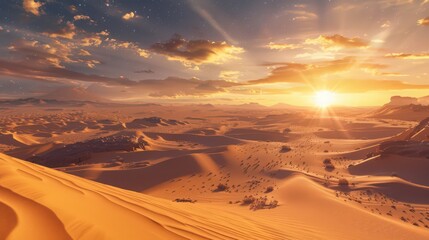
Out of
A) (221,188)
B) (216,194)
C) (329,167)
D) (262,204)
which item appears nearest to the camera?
(262,204)

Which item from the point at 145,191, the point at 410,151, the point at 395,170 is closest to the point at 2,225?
the point at 145,191

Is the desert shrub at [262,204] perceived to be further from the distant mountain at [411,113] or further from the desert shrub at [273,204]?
the distant mountain at [411,113]

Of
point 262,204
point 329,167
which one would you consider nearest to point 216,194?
point 262,204

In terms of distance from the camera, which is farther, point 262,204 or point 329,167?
point 329,167

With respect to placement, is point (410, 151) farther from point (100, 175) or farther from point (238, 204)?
point (100, 175)

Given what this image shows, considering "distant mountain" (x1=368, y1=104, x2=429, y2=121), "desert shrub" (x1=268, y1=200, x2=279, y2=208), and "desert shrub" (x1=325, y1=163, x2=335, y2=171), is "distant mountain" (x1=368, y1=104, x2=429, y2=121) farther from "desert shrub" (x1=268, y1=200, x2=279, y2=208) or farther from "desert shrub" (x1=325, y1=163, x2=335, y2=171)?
"desert shrub" (x1=268, y1=200, x2=279, y2=208)

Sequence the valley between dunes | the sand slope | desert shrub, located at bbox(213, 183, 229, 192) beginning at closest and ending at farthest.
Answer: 1. the sand slope
2. the valley between dunes
3. desert shrub, located at bbox(213, 183, 229, 192)

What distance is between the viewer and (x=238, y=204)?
10656mm

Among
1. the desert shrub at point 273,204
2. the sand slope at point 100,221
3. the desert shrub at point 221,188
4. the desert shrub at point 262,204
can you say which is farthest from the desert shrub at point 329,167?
the sand slope at point 100,221

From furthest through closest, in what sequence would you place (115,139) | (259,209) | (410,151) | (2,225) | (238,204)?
(115,139), (410,151), (238,204), (259,209), (2,225)

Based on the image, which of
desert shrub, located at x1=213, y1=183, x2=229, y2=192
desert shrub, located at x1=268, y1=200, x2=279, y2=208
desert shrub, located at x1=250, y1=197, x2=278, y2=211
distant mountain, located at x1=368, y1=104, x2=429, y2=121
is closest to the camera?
desert shrub, located at x1=250, y1=197, x2=278, y2=211

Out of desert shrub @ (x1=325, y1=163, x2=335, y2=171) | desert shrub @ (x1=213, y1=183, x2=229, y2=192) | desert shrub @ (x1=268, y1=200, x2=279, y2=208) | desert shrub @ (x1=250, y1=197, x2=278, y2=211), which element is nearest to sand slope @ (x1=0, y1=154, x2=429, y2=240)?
desert shrub @ (x1=250, y1=197, x2=278, y2=211)

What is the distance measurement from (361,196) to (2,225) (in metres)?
12.4

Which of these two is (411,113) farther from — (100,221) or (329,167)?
(100,221)
